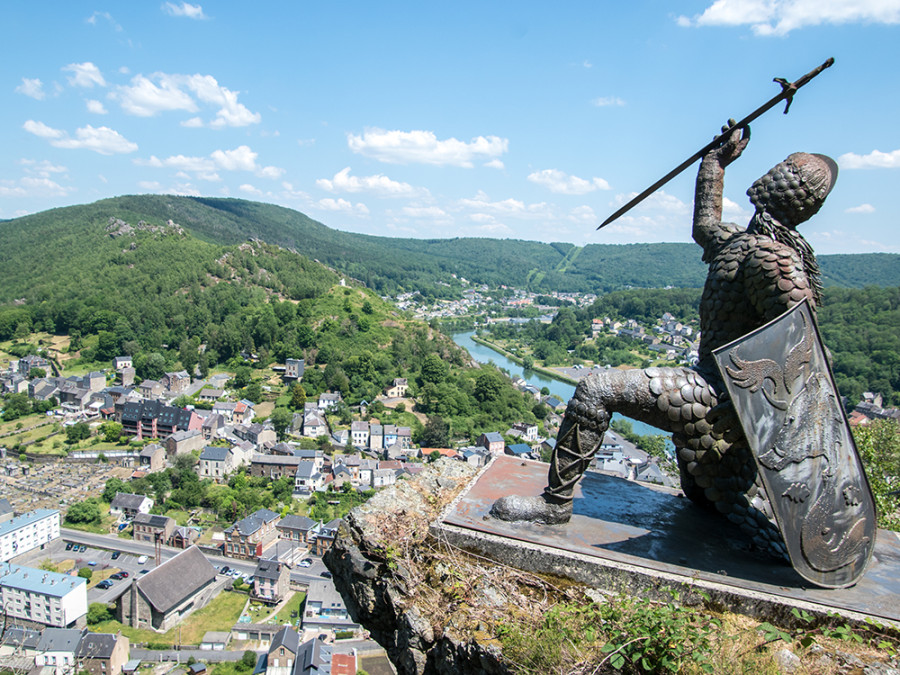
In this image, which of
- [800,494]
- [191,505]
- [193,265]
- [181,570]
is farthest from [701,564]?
[193,265]

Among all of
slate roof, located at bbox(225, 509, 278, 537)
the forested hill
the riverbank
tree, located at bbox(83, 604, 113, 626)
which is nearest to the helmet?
tree, located at bbox(83, 604, 113, 626)

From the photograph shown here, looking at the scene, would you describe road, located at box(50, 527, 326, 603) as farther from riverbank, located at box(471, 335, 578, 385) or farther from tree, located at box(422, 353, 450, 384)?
riverbank, located at box(471, 335, 578, 385)

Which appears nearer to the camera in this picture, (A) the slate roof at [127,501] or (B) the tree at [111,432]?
(A) the slate roof at [127,501]

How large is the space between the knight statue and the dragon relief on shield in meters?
0.36

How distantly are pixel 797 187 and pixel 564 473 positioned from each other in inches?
110

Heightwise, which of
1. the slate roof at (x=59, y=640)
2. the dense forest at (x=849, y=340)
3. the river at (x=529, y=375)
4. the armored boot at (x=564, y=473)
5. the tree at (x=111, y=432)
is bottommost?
the slate roof at (x=59, y=640)

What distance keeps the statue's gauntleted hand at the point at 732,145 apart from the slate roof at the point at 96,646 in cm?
2852

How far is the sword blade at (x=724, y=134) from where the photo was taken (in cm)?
435

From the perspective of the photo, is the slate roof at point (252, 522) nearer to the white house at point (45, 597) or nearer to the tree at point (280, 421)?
the white house at point (45, 597)

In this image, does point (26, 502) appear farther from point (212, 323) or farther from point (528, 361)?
point (528, 361)

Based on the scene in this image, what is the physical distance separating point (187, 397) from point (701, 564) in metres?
62.0

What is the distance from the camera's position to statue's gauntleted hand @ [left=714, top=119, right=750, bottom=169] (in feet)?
16.8

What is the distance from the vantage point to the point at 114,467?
150 feet

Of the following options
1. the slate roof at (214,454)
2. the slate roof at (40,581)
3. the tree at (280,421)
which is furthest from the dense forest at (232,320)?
the slate roof at (40,581)
